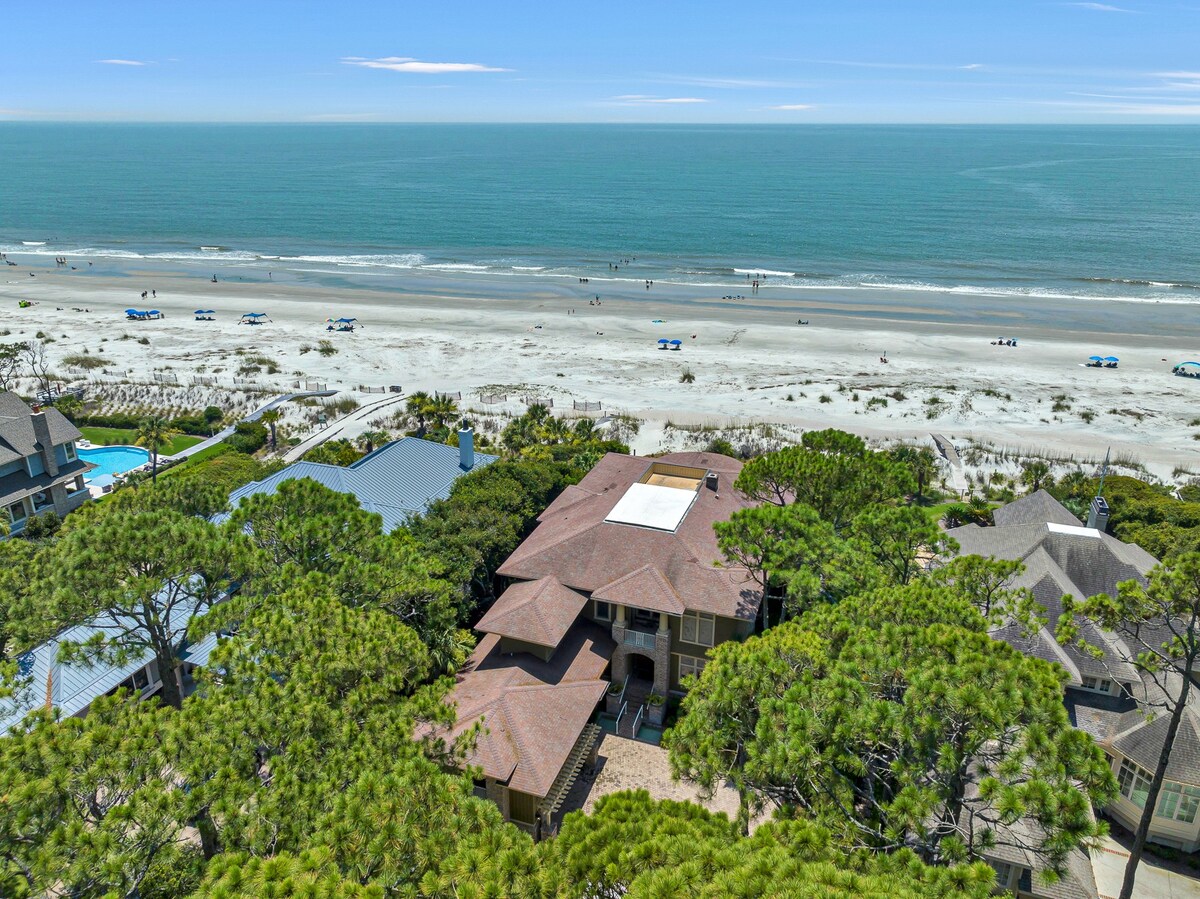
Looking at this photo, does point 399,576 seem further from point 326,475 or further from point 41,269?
point 41,269

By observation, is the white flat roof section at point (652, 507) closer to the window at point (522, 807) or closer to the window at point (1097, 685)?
the window at point (522, 807)

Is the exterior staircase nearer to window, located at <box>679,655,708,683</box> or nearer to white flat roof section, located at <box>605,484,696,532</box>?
window, located at <box>679,655,708,683</box>

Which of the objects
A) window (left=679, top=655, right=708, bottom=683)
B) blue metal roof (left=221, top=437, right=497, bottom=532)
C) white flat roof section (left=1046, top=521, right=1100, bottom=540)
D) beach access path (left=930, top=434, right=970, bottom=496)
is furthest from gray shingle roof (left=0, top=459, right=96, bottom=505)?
beach access path (left=930, top=434, right=970, bottom=496)

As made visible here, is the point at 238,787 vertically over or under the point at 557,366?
over

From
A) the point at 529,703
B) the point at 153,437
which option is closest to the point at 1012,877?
the point at 529,703

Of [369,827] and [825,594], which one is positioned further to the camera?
[825,594]

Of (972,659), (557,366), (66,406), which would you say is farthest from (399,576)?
(557,366)
